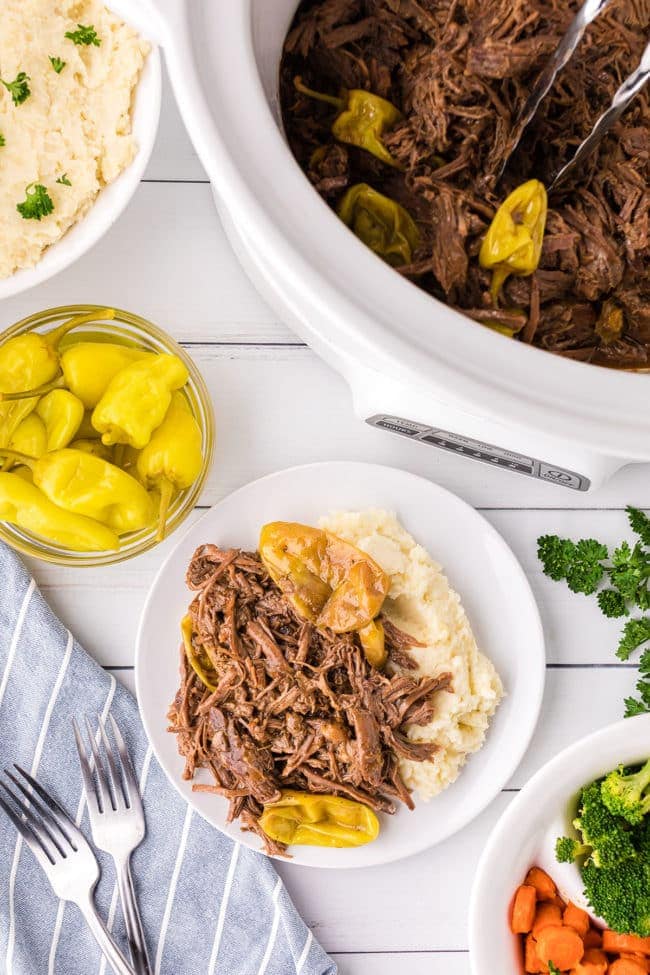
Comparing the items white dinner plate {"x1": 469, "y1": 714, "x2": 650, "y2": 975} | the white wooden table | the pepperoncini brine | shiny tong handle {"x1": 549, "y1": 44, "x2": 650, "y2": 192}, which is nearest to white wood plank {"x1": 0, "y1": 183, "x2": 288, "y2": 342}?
the white wooden table

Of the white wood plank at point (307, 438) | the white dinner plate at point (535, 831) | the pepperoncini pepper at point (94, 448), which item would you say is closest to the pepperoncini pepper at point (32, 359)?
the pepperoncini pepper at point (94, 448)

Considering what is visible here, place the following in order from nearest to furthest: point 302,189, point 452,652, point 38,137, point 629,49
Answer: point 302,189 < point 629,49 < point 38,137 < point 452,652

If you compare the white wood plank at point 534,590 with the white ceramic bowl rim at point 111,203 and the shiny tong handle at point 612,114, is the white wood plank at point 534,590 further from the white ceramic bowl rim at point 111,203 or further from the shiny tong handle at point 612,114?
the shiny tong handle at point 612,114

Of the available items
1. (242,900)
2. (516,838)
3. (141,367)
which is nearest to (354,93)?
(141,367)

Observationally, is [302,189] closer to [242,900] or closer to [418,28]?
[418,28]

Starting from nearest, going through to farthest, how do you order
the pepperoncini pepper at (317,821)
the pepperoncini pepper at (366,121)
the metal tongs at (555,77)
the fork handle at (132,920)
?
the metal tongs at (555,77) < the pepperoncini pepper at (366,121) < the pepperoncini pepper at (317,821) < the fork handle at (132,920)

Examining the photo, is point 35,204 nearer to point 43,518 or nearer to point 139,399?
point 139,399
